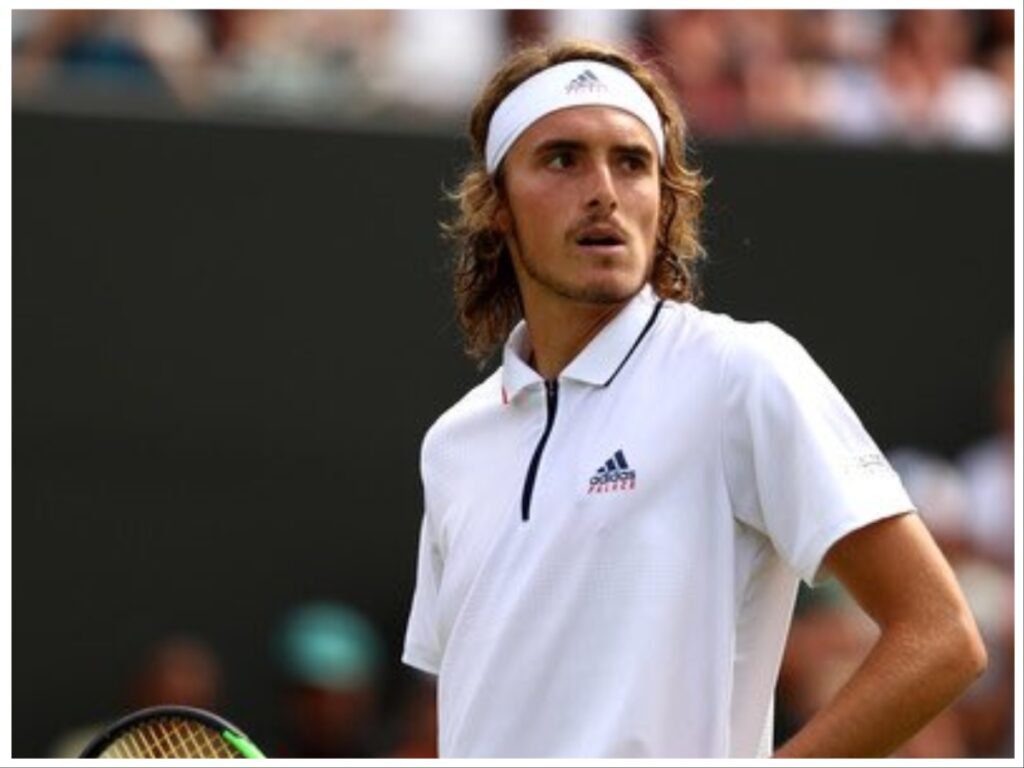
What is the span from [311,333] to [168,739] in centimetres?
530

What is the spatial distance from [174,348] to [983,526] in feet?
10.0

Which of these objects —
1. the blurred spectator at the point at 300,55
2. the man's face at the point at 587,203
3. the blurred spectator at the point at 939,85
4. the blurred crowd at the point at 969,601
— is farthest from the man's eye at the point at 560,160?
the blurred spectator at the point at 939,85

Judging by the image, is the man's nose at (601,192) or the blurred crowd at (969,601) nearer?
the man's nose at (601,192)

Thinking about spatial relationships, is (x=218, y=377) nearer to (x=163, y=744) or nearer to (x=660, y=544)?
(x=163, y=744)

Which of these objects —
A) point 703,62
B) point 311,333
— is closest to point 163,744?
point 311,333

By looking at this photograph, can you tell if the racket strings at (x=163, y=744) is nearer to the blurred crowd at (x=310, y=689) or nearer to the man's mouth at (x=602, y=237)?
the man's mouth at (x=602, y=237)

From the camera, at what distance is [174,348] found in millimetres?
10367

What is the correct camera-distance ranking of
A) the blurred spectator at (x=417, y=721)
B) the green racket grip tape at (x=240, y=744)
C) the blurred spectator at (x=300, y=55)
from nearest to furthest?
the green racket grip tape at (x=240, y=744)
the blurred spectator at (x=417, y=721)
the blurred spectator at (x=300, y=55)

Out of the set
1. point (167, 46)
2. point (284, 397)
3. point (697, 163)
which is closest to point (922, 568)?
point (697, 163)

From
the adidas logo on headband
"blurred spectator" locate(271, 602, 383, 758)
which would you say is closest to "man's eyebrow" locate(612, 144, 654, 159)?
the adidas logo on headband

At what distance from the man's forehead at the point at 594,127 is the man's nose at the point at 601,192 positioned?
0.07m

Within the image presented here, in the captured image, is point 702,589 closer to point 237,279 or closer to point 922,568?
point 922,568

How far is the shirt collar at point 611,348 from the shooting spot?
15.9ft

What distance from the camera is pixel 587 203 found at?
193 inches
